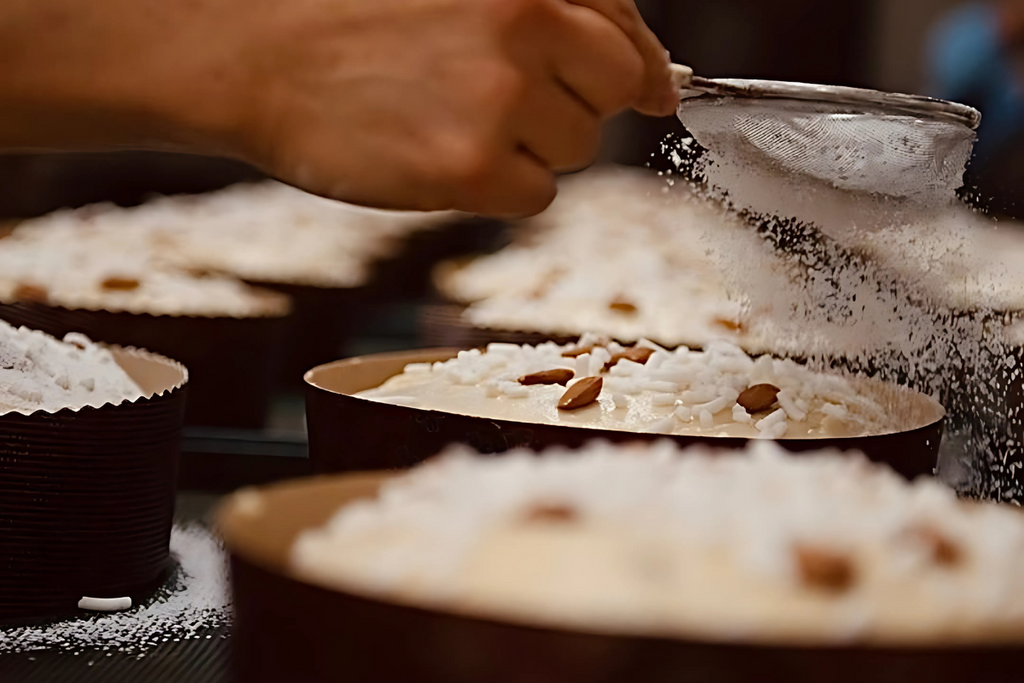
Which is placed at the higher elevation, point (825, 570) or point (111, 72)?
point (111, 72)

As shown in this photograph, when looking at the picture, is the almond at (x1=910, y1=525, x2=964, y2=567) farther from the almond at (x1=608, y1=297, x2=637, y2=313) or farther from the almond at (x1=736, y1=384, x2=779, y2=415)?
the almond at (x1=608, y1=297, x2=637, y2=313)

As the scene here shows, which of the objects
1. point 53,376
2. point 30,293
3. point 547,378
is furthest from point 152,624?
point 30,293

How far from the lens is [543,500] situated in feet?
1.80

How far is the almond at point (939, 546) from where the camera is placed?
531mm

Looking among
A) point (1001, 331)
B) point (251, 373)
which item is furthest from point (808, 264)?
A: point (251, 373)

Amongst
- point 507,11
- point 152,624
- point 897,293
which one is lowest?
point 152,624

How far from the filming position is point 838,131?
1148mm

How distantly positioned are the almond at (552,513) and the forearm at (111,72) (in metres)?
0.44

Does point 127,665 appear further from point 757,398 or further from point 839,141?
point 839,141

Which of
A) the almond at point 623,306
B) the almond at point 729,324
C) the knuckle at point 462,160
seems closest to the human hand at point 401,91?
the knuckle at point 462,160

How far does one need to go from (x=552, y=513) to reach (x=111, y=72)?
20.6 inches

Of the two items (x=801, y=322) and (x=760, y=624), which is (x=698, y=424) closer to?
(x=801, y=322)

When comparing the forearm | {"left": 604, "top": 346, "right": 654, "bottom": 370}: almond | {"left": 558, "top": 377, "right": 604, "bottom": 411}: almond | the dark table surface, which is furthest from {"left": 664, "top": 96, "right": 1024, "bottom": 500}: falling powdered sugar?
the dark table surface

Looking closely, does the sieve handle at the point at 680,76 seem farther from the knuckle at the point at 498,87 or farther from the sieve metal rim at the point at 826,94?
the knuckle at the point at 498,87
